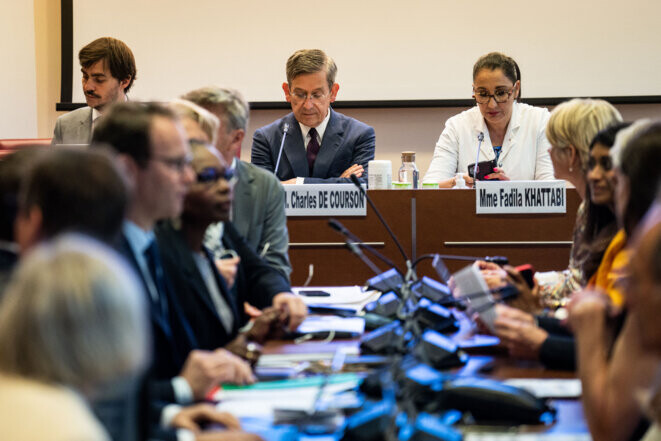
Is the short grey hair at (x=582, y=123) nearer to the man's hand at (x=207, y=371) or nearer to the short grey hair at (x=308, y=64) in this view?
the man's hand at (x=207, y=371)

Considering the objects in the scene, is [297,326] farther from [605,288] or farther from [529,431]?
[529,431]

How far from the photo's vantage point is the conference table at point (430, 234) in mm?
4293

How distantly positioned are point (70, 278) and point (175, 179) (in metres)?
0.94

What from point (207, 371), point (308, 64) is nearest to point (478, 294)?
point (207, 371)

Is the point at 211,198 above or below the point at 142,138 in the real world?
below

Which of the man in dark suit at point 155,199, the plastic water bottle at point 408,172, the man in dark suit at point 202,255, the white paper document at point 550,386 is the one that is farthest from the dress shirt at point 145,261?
the plastic water bottle at point 408,172

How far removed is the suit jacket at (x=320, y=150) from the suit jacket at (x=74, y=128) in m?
0.97

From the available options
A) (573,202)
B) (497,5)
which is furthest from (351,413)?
(497,5)

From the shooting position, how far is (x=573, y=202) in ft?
14.1

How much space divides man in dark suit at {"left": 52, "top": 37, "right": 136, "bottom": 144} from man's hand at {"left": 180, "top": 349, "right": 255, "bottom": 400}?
3.17 metres

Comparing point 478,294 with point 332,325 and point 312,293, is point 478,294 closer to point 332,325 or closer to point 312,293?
point 332,325

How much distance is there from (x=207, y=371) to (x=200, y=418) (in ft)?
0.60

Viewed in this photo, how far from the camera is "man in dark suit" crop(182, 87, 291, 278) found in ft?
10.2

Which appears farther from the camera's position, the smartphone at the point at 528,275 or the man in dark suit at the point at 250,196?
the man in dark suit at the point at 250,196
